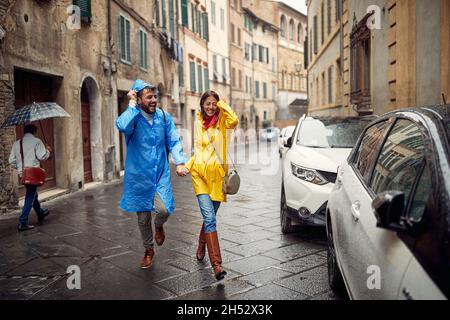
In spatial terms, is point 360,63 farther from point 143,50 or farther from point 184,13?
point 184,13

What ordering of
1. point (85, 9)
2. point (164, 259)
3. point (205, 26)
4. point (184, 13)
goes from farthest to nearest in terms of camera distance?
point (205, 26), point (184, 13), point (85, 9), point (164, 259)

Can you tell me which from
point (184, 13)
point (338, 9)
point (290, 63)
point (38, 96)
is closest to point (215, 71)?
point (184, 13)

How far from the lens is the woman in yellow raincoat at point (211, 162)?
171 inches

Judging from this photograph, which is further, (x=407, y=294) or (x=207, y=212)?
(x=207, y=212)

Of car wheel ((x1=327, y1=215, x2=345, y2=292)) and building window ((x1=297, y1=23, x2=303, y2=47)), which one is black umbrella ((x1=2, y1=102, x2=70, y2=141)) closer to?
car wheel ((x1=327, y1=215, x2=345, y2=292))

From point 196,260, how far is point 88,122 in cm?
853

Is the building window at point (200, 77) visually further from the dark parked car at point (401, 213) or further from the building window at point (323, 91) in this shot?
the dark parked car at point (401, 213)

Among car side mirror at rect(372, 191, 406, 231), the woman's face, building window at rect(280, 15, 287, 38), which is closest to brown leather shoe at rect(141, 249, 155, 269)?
the woman's face

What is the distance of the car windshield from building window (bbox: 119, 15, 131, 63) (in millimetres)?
8770

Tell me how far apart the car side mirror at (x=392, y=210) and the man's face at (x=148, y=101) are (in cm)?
278

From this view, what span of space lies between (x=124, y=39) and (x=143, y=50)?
2.32 m

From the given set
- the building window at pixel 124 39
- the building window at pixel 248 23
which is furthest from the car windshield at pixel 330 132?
the building window at pixel 248 23

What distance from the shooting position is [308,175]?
220 inches

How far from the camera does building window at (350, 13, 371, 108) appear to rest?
11859mm
